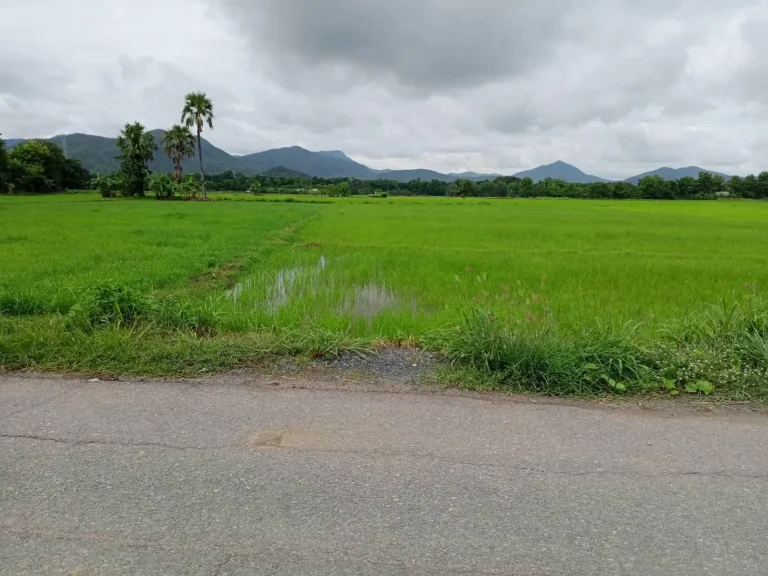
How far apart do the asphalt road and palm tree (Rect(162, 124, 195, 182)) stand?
64.3m

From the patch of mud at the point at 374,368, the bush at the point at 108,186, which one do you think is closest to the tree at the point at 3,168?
the bush at the point at 108,186

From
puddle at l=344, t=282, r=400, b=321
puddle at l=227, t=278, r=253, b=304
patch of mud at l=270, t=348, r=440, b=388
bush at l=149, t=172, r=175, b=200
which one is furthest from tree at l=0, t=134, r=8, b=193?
patch of mud at l=270, t=348, r=440, b=388

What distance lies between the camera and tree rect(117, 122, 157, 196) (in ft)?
192

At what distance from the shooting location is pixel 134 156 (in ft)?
193

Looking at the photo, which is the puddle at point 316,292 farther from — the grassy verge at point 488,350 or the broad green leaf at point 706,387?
the broad green leaf at point 706,387

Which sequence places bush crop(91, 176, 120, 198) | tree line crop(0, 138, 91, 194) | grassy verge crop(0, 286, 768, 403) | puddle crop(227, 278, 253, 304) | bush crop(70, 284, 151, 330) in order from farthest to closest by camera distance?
bush crop(91, 176, 120, 198) < tree line crop(0, 138, 91, 194) < puddle crop(227, 278, 253, 304) < bush crop(70, 284, 151, 330) < grassy verge crop(0, 286, 768, 403)

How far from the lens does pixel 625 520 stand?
91.5 inches

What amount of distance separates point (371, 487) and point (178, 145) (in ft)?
222

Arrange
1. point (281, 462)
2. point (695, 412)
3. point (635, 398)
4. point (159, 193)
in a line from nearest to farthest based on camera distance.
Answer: point (281, 462) → point (695, 412) → point (635, 398) → point (159, 193)

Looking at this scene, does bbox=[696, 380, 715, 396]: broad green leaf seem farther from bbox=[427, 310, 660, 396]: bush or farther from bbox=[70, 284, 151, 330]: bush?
bbox=[70, 284, 151, 330]: bush

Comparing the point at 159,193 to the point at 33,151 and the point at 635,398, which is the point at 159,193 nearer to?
the point at 33,151

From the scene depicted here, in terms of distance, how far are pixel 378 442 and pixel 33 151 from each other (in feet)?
253

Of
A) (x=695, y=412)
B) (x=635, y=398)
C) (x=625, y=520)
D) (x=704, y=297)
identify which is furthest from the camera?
(x=704, y=297)

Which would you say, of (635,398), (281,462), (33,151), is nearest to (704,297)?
(635,398)
